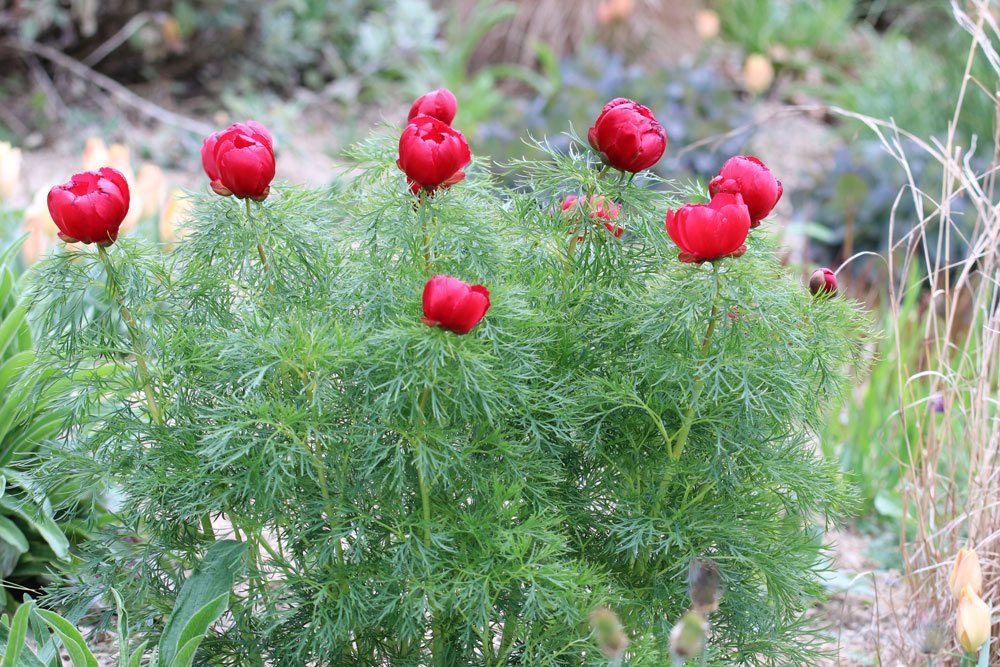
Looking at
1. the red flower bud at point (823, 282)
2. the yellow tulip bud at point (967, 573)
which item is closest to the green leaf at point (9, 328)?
the red flower bud at point (823, 282)

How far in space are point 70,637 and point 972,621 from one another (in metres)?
1.30

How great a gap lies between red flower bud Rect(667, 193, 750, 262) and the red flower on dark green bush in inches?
5.9

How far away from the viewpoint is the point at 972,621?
4.96 ft

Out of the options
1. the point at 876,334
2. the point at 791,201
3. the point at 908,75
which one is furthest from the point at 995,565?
the point at 908,75

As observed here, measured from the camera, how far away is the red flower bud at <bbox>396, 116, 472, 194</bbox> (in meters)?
1.32

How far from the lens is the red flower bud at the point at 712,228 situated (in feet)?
4.22

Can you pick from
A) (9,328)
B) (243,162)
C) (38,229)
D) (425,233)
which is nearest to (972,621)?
(425,233)

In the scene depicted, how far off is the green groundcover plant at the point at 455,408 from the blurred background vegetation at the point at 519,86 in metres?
2.09

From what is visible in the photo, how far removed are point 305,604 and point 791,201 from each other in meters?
4.05

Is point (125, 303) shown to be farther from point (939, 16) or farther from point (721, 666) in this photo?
point (939, 16)

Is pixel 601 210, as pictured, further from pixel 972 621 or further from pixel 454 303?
pixel 972 621

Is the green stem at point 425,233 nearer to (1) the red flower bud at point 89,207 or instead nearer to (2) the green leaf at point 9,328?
(1) the red flower bud at point 89,207

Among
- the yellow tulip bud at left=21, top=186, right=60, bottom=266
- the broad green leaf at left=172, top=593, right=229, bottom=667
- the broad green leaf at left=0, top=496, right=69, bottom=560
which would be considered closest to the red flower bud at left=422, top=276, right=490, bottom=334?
the broad green leaf at left=172, top=593, right=229, bottom=667

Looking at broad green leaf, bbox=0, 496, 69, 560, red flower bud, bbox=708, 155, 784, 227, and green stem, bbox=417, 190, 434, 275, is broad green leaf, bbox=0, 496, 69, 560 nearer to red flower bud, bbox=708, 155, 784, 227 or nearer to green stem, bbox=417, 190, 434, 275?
green stem, bbox=417, 190, 434, 275
